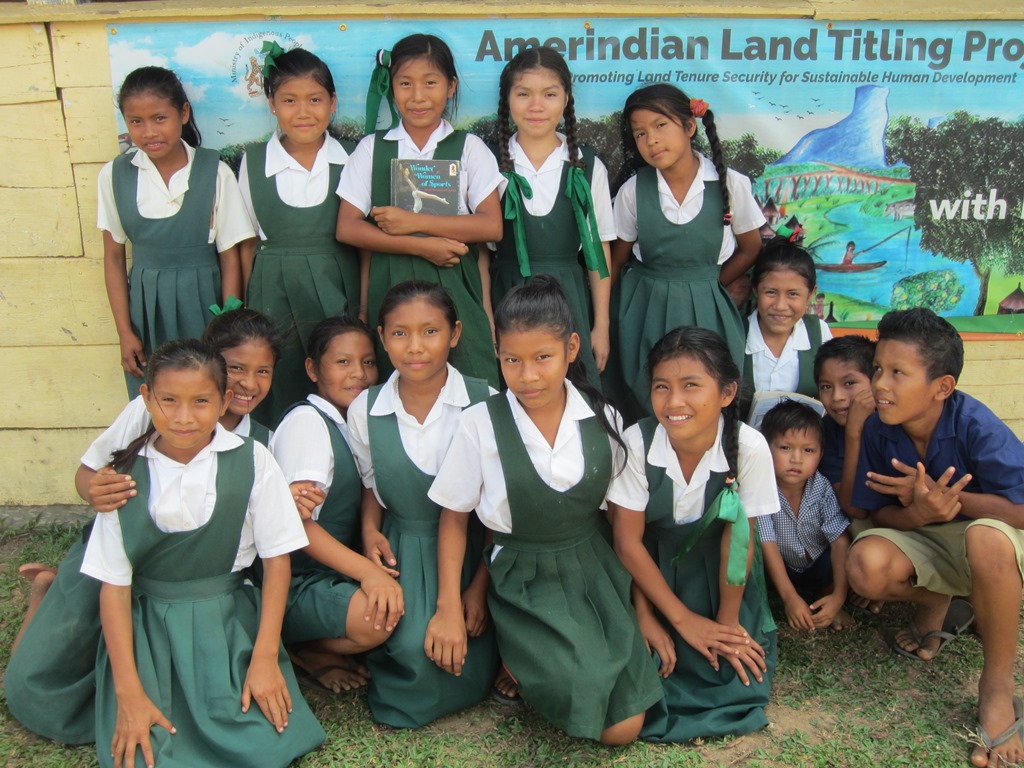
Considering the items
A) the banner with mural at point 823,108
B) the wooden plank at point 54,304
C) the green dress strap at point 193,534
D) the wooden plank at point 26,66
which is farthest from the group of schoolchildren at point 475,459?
the wooden plank at point 26,66

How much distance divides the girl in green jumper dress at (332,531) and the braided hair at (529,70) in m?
0.90

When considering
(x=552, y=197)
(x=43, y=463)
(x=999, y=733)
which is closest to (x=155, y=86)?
(x=552, y=197)

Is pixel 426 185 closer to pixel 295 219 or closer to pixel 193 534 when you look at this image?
pixel 295 219

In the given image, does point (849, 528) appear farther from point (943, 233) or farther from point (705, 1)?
point (705, 1)

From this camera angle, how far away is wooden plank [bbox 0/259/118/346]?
3.65m

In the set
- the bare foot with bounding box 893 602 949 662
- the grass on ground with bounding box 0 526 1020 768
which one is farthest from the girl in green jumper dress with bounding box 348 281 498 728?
the bare foot with bounding box 893 602 949 662

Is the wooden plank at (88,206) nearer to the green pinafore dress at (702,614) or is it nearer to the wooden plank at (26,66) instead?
the wooden plank at (26,66)

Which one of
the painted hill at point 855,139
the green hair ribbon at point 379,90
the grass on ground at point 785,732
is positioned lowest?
the grass on ground at point 785,732

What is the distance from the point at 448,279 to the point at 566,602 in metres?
1.25

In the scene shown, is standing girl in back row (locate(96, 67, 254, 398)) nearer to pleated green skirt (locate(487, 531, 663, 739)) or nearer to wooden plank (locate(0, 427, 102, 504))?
wooden plank (locate(0, 427, 102, 504))

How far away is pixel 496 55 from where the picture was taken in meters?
3.49

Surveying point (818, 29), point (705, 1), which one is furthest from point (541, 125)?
point (818, 29)

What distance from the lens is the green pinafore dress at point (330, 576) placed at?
272 cm

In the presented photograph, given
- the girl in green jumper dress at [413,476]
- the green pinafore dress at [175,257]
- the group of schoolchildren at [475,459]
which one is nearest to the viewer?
the group of schoolchildren at [475,459]
